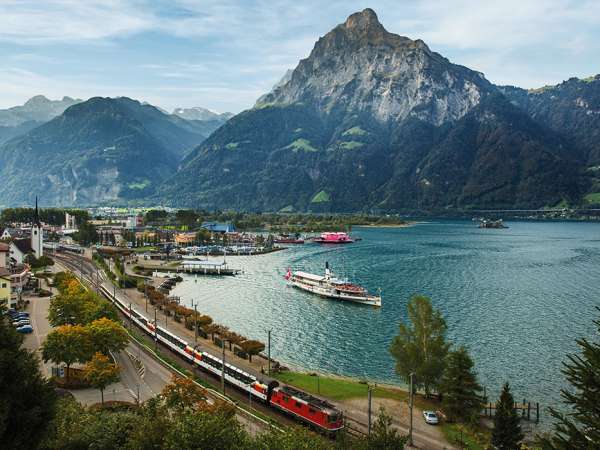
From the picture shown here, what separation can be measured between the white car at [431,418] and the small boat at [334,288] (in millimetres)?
44803

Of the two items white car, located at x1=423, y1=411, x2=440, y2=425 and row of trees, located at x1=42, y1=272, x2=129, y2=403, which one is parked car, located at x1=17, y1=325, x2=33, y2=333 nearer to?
row of trees, located at x1=42, y1=272, x2=129, y2=403

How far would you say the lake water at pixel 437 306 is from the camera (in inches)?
2098

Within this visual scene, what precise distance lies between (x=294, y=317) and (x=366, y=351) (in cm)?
1936

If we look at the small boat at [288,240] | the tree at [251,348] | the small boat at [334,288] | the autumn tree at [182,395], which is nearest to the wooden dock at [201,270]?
the small boat at [334,288]

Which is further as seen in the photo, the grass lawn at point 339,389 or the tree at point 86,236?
the tree at point 86,236

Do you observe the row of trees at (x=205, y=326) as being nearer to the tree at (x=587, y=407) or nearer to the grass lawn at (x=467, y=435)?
the grass lawn at (x=467, y=435)

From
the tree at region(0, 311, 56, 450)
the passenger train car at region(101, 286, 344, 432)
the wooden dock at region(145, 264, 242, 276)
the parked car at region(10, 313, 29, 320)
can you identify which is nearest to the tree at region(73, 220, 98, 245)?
the wooden dock at region(145, 264, 242, 276)

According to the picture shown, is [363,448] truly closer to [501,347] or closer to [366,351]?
[366,351]

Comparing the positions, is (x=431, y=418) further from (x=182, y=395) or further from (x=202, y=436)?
(x=202, y=436)

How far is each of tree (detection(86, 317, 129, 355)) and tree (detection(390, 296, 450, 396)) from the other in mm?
22835

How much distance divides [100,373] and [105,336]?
235 inches

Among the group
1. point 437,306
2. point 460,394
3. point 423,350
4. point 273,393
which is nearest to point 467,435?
point 460,394

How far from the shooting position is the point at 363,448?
23.6 meters

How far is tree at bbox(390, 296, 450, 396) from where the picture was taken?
40.4 m
